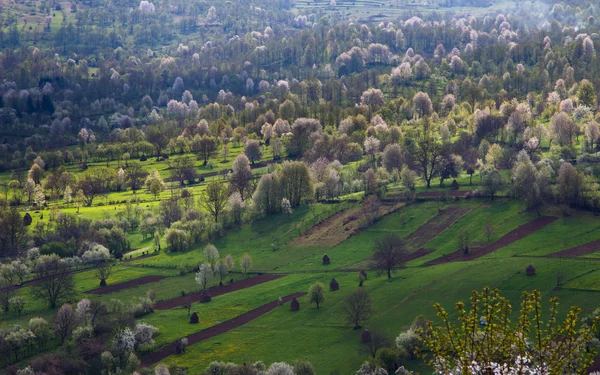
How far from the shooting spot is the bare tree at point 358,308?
90.9 metres

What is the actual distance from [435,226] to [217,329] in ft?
146

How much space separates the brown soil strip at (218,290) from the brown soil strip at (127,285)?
9.27 m

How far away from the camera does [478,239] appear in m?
113

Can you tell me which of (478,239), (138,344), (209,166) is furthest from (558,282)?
(209,166)

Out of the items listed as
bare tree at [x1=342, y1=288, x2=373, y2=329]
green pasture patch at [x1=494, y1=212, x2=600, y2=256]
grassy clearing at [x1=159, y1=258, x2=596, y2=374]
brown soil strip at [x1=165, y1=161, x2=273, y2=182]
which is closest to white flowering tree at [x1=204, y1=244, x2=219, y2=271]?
grassy clearing at [x1=159, y1=258, x2=596, y2=374]

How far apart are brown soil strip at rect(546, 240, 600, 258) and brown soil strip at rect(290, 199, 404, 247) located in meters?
35.2

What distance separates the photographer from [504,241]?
110500mm

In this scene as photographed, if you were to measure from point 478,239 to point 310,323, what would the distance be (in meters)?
34.6

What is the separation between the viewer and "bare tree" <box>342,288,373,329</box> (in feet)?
298

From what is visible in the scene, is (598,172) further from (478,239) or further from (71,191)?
(71,191)

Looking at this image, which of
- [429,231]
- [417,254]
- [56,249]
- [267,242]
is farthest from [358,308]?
[56,249]

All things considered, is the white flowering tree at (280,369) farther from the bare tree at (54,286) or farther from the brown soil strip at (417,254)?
the bare tree at (54,286)

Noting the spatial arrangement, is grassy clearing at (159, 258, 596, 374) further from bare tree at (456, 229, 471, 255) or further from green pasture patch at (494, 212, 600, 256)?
bare tree at (456, 229, 471, 255)

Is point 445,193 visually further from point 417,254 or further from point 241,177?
point 241,177
